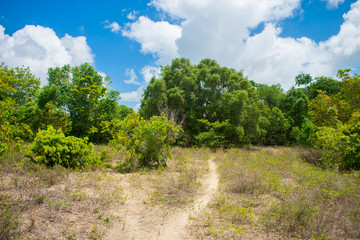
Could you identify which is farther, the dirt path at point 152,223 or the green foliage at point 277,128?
the green foliage at point 277,128

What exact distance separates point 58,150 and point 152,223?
5270mm

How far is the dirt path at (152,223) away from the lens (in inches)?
164

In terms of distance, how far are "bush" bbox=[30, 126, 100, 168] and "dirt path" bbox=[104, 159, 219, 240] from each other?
387 cm

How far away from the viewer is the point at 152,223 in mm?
4676

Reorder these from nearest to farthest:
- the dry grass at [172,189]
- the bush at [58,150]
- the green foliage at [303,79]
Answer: the dry grass at [172,189] → the bush at [58,150] → the green foliage at [303,79]

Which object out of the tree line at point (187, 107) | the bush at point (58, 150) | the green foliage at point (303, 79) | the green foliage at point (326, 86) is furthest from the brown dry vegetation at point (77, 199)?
the green foliage at point (303, 79)

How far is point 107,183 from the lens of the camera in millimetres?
6965

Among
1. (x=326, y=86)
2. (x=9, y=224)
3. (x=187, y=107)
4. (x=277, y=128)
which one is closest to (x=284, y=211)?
(x=9, y=224)

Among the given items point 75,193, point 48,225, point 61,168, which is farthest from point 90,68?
point 48,225

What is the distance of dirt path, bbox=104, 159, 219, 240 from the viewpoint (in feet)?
13.7

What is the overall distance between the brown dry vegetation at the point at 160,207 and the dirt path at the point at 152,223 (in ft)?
0.07

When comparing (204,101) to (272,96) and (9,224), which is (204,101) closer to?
(272,96)

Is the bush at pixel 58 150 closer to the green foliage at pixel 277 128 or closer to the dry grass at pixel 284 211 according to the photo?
the dry grass at pixel 284 211

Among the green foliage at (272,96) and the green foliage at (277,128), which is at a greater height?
the green foliage at (272,96)
